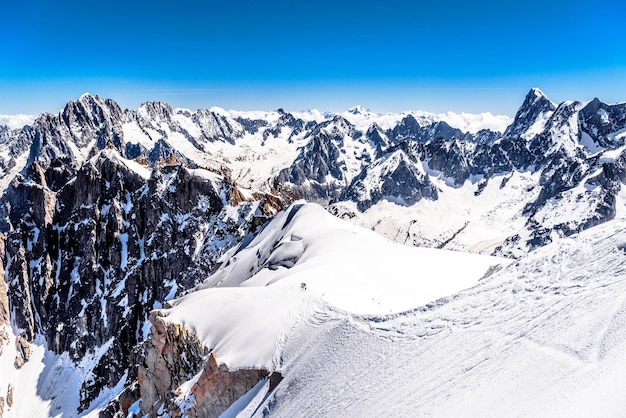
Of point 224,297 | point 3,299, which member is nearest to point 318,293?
point 224,297

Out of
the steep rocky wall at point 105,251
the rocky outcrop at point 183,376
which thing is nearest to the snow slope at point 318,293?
the rocky outcrop at point 183,376

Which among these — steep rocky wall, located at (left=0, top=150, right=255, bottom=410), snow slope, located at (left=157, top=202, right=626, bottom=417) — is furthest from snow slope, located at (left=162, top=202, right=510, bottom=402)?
steep rocky wall, located at (left=0, top=150, right=255, bottom=410)

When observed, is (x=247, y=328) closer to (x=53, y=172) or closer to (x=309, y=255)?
(x=309, y=255)

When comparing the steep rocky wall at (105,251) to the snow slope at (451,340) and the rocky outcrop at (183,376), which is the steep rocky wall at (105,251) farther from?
the snow slope at (451,340)

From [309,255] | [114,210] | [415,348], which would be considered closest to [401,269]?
[309,255]

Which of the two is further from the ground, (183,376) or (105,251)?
(105,251)

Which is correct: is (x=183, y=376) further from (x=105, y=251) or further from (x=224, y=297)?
(x=105, y=251)
